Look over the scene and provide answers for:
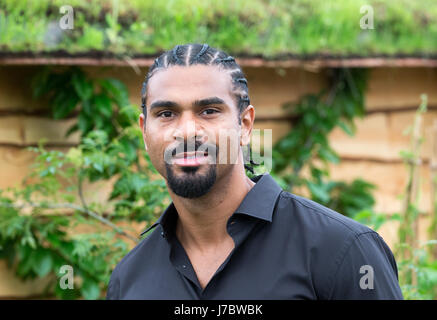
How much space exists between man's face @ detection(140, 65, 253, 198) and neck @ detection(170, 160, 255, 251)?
6 centimetres

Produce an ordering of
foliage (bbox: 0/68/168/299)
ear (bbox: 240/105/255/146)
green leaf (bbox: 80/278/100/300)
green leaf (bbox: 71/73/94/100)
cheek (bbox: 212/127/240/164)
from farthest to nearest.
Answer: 1. green leaf (bbox: 71/73/94/100)
2. green leaf (bbox: 80/278/100/300)
3. foliage (bbox: 0/68/168/299)
4. ear (bbox: 240/105/255/146)
5. cheek (bbox: 212/127/240/164)

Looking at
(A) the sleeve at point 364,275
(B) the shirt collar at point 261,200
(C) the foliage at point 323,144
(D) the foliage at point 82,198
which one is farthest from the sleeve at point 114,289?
(C) the foliage at point 323,144

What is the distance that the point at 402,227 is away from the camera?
402cm

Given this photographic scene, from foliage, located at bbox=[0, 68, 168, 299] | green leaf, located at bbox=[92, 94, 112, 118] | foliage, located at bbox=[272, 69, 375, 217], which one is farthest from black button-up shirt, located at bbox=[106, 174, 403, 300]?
foliage, located at bbox=[272, 69, 375, 217]

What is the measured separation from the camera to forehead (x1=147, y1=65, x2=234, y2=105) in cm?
210

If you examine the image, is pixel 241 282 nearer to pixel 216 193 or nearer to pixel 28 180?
pixel 216 193

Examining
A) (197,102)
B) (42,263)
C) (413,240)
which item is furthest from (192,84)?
(413,240)

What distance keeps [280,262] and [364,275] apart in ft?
0.87

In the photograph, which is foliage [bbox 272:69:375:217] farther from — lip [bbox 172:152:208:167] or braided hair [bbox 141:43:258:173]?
lip [bbox 172:152:208:167]

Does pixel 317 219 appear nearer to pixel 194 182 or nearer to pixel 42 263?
pixel 194 182

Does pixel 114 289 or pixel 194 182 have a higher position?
pixel 194 182

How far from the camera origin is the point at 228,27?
4.60 metres

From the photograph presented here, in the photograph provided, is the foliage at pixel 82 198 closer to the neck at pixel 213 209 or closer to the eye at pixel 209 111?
the neck at pixel 213 209
